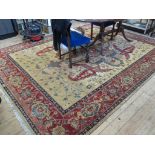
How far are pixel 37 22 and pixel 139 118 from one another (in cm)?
327

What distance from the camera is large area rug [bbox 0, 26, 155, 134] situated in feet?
5.18

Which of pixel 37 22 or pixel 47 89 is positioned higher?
pixel 37 22

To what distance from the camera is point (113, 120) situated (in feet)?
5.10

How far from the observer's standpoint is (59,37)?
221 centimetres

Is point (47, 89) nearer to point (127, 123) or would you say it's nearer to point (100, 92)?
point (100, 92)

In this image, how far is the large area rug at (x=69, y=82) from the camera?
1.58 meters

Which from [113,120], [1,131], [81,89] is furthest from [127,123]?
[1,131]

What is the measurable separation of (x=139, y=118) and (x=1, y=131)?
141cm

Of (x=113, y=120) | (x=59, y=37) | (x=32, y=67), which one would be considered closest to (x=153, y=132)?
(x=113, y=120)

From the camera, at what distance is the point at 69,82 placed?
2.05 meters
